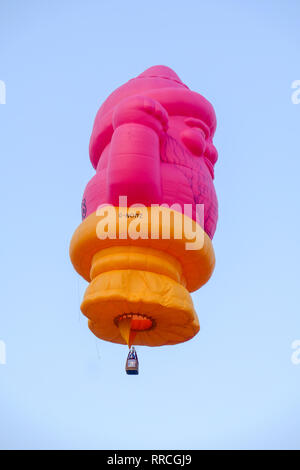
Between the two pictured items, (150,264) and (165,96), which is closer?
(150,264)

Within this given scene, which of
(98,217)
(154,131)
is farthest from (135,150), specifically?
(98,217)

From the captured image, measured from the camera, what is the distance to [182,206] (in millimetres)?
6227

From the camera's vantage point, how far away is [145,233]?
18.7ft

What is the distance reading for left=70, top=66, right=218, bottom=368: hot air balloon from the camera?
5.62 metres

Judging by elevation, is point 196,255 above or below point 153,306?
above

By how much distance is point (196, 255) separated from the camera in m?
6.01

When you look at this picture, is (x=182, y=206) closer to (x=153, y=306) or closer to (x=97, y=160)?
(x=153, y=306)

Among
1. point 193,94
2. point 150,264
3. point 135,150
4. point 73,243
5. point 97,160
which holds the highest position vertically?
point 193,94

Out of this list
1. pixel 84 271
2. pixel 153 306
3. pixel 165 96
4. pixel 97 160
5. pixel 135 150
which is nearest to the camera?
pixel 153 306

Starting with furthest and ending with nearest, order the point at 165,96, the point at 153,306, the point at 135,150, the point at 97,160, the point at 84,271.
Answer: the point at 97,160
the point at 165,96
the point at 84,271
the point at 135,150
the point at 153,306

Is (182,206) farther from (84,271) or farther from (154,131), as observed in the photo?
(84,271)

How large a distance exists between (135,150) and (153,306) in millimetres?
1732

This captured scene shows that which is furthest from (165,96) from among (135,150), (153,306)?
(153,306)

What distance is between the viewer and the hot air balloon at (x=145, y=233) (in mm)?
5625
